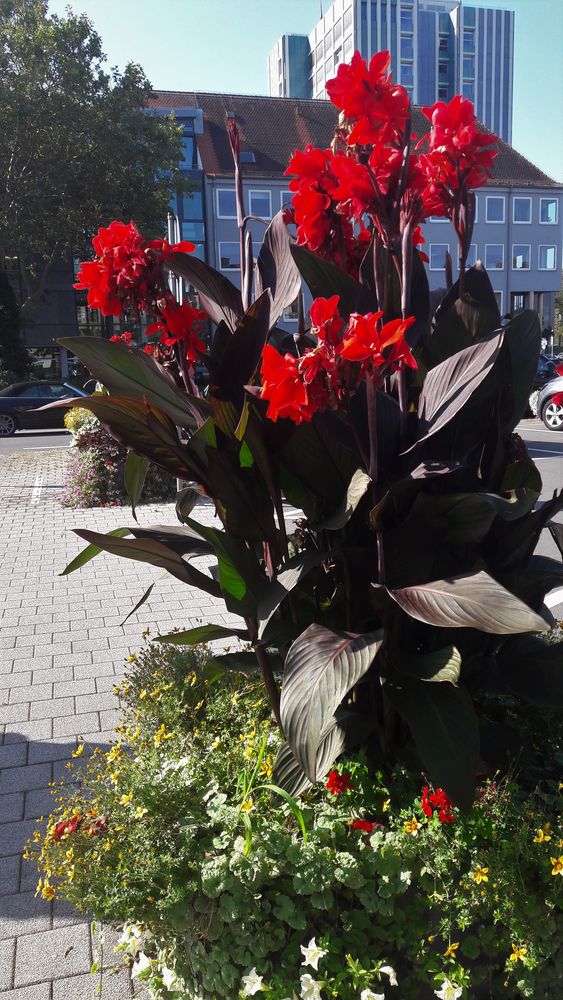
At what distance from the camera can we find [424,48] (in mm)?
111062

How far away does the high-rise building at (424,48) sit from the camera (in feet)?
357

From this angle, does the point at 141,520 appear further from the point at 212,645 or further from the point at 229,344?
the point at 229,344

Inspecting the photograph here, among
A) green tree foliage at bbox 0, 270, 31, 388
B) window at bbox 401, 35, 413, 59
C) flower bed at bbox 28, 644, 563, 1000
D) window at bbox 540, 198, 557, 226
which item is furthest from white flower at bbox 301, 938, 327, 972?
window at bbox 401, 35, 413, 59

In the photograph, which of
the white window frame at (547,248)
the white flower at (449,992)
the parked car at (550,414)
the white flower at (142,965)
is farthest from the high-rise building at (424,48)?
the white flower at (449,992)

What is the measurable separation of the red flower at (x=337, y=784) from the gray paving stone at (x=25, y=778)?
1.60 m

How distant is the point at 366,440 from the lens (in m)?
1.98

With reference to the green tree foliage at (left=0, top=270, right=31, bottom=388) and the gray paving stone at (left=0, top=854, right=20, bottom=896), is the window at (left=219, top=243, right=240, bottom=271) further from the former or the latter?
the gray paving stone at (left=0, top=854, right=20, bottom=896)

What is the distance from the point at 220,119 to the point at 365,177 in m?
47.8

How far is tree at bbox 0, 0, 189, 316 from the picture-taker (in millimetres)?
26969

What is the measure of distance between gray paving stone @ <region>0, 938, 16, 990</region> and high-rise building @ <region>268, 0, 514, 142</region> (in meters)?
114

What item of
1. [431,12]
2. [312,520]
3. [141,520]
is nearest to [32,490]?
[141,520]

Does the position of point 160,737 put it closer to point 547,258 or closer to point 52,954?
point 52,954

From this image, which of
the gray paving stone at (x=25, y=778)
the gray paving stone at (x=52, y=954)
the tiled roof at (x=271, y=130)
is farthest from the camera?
the tiled roof at (x=271, y=130)

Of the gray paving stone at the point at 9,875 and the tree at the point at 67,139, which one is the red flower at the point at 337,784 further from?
the tree at the point at 67,139
